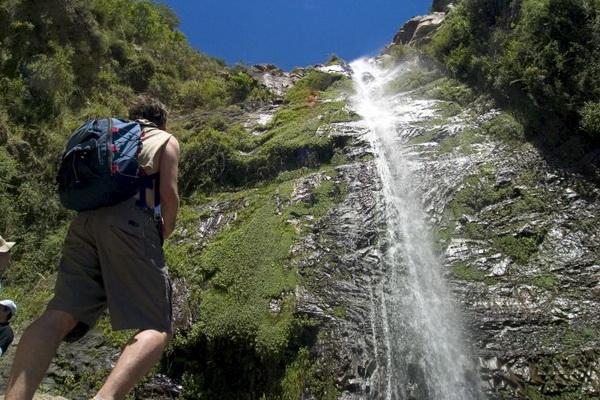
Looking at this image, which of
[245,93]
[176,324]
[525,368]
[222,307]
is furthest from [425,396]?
[245,93]

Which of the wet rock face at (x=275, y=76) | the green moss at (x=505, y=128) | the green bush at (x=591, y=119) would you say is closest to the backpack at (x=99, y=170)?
the green bush at (x=591, y=119)

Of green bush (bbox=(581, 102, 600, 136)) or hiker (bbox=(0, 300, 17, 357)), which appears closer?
hiker (bbox=(0, 300, 17, 357))

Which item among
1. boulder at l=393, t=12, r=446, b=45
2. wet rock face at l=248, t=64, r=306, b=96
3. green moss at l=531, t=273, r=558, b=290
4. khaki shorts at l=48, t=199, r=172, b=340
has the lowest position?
khaki shorts at l=48, t=199, r=172, b=340

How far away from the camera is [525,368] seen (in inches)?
259

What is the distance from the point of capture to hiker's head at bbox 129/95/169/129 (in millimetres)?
3703

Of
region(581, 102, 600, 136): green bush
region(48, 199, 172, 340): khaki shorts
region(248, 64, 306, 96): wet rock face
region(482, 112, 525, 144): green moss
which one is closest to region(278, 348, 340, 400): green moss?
region(48, 199, 172, 340): khaki shorts

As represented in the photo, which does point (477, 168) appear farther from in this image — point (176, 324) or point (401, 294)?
point (176, 324)

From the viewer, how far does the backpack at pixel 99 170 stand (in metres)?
3.12

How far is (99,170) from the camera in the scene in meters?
3.12

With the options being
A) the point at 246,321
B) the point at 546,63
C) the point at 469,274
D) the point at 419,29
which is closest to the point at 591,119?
the point at 546,63

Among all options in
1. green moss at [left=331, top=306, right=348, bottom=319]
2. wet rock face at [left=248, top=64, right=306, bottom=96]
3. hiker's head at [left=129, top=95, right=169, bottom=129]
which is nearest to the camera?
hiker's head at [left=129, top=95, right=169, bottom=129]

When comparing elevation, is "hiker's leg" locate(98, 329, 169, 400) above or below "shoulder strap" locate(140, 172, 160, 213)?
below

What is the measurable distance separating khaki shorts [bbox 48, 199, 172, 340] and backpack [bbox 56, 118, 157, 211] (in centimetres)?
9

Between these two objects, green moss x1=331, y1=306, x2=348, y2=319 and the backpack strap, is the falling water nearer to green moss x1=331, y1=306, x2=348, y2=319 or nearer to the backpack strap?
green moss x1=331, y1=306, x2=348, y2=319
